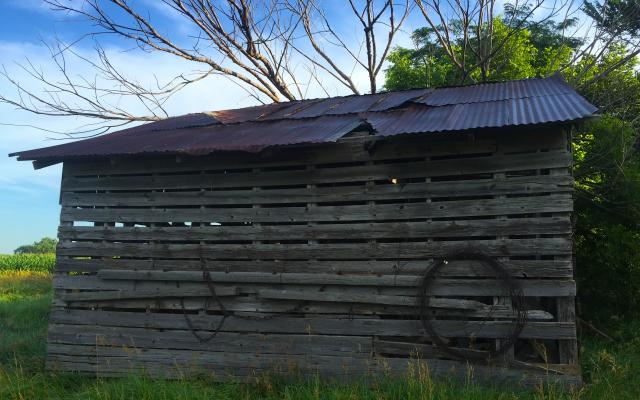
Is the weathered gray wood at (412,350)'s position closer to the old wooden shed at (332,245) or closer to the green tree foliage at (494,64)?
the old wooden shed at (332,245)

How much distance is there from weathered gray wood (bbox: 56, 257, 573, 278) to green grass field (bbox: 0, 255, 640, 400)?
1136 mm

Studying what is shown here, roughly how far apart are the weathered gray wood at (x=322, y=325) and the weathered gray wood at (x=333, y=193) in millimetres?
1402

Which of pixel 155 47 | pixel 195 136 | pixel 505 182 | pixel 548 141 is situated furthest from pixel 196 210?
pixel 155 47

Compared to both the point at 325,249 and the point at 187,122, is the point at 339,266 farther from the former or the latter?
the point at 187,122

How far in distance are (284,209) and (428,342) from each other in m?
2.27

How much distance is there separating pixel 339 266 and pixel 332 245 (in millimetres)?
261

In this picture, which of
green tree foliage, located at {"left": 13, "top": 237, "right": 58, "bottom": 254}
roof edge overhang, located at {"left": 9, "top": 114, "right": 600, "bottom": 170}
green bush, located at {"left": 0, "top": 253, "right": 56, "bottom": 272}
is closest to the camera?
roof edge overhang, located at {"left": 9, "top": 114, "right": 600, "bottom": 170}

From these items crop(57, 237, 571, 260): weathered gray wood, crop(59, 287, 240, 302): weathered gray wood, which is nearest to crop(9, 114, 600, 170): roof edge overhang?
crop(57, 237, 571, 260): weathered gray wood

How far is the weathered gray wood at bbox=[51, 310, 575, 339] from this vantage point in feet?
17.1

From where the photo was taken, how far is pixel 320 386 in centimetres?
552

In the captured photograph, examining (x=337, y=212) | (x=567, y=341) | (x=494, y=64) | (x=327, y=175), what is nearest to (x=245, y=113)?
(x=327, y=175)

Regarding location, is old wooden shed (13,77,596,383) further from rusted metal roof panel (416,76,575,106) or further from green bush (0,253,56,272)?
green bush (0,253,56,272)

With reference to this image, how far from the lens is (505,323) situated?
5262 mm

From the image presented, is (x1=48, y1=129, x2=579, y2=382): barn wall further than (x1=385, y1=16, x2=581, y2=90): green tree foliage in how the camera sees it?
No
